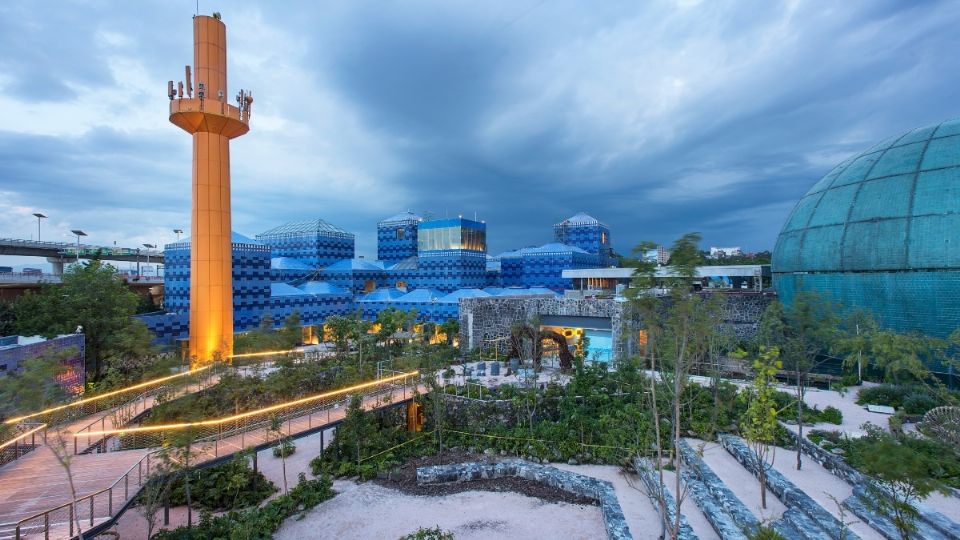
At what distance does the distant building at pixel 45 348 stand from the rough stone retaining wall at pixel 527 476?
1235cm

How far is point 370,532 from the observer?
1281 centimetres

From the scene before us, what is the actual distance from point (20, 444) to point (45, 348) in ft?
12.6

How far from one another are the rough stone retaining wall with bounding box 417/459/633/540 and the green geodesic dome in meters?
13.5

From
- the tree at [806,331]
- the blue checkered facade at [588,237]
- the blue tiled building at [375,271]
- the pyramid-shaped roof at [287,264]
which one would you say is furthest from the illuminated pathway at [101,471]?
the blue checkered facade at [588,237]

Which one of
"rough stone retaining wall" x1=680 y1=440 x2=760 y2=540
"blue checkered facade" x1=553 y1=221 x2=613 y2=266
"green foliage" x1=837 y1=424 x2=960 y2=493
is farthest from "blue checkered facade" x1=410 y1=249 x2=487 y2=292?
"green foliage" x1=837 y1=424 x2=960 y2=493

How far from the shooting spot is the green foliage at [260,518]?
37.7ft

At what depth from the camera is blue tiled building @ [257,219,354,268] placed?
5300 cm

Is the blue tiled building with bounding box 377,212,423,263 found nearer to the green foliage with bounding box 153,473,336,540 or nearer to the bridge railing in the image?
the bridge railing

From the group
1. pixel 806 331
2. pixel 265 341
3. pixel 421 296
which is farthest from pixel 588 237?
pixel 806 331

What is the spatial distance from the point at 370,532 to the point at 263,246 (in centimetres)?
2731

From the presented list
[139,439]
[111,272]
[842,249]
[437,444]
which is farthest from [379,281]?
[842,249]

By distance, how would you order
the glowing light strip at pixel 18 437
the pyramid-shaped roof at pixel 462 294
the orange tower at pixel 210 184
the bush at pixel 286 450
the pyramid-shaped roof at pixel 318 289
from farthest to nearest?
the pyramid-shaped roof at pixel 462 294 → the pyramid-shaped roof at pixel 318 289 → the orange tower at pixel 210 184 → the bush at pixel 286 450 → the glowing light strip at pixel 18 437

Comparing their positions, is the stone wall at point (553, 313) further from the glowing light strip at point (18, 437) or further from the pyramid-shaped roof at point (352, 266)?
the pyramid-shaped roof at point (352, 266)

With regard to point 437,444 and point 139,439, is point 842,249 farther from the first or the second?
point 139,439
